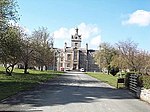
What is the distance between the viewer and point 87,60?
15812 cm

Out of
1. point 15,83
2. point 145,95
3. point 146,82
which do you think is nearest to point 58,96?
point 145,95

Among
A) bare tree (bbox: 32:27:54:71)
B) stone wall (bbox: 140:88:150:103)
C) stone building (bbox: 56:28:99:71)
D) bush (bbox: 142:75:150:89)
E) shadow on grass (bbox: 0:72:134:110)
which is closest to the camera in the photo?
shadow on grass (bbox: 0:72:134:110)

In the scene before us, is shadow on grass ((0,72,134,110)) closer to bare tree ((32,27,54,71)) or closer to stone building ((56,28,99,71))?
bare tree ((32,27,54,71))

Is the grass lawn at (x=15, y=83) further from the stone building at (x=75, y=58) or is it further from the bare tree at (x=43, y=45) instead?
the stone building at (x=75, y=58)

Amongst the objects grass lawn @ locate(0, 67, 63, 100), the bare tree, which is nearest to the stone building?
the bare tree

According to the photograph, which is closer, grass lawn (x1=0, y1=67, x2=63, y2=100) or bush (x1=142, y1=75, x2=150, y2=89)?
bush (x1=142, y1=75, x2=150, y2=89)

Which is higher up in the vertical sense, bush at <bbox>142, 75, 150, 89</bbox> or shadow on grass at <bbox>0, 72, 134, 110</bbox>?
bush at <bbox>142, 75, 150, 89</bbox>

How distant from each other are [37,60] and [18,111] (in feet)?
174

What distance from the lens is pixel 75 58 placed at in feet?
515

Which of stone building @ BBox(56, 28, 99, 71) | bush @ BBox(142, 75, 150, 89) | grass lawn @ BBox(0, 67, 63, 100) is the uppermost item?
stone building @ BBox(56, 28, 99, 71)

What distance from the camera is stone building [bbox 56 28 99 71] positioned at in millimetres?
156250

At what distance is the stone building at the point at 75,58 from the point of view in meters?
156

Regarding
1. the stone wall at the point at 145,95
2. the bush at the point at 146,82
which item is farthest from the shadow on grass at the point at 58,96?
the bush at the point at 146,82

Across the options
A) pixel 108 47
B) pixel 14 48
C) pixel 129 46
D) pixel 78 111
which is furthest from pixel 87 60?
pixel 78 111
